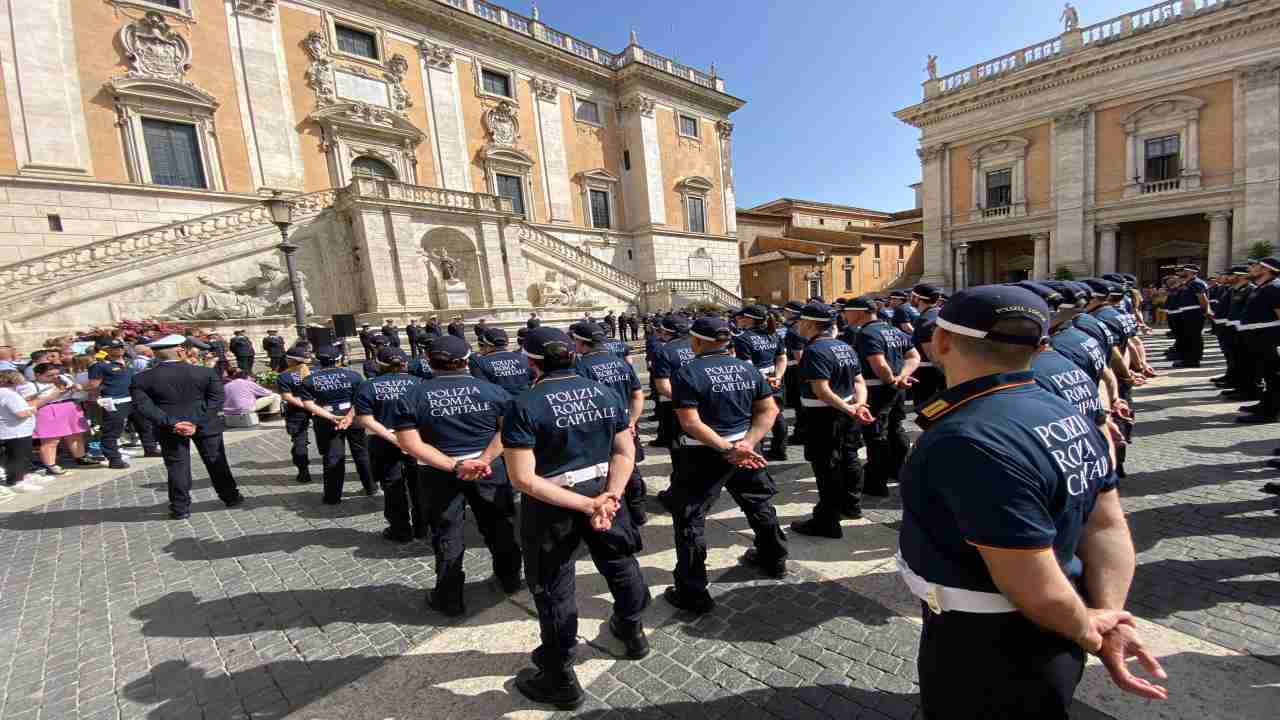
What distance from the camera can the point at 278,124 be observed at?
2034 cm

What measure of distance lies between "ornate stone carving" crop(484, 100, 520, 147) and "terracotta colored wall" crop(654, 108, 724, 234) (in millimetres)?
8904

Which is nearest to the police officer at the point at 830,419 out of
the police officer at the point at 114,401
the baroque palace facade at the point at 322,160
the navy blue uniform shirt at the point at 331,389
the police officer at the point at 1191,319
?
the navy blue uniform shirt at the point at 331,389

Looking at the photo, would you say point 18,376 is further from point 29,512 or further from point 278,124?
point 278,124

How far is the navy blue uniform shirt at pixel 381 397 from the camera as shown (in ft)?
16.4

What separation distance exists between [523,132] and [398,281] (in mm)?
11778

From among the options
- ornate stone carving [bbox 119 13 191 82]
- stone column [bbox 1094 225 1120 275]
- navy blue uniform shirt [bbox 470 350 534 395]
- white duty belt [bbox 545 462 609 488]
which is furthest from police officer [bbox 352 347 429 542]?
stone column [bbox 1094 225 1120 275]

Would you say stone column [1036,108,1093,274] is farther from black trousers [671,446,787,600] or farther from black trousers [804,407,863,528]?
black trousers [671,446,787,600]

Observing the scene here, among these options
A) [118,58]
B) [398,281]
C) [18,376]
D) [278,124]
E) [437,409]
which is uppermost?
[118,58]

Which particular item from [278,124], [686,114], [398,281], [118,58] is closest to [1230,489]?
[398,281]

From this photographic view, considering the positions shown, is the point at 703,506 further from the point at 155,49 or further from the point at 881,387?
the point at 155,49

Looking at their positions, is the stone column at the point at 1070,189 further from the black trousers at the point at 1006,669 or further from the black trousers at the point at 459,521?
the black trousers at the point at 1006,669

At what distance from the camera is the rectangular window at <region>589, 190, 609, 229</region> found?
29.9 meters

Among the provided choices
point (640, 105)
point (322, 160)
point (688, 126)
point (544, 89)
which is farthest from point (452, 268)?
point (688, 126)

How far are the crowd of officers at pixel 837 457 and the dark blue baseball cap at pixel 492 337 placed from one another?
0.11 feet
